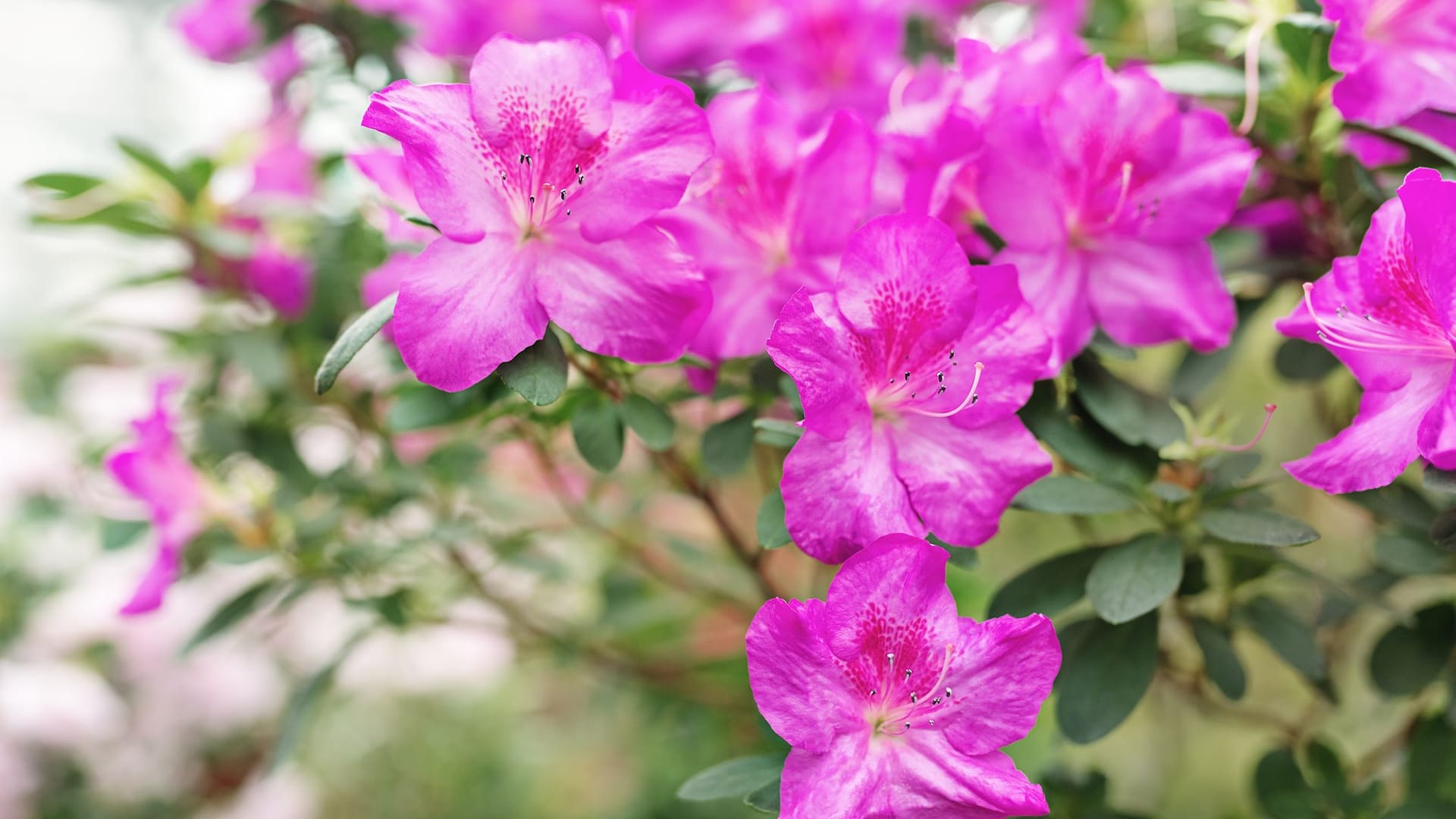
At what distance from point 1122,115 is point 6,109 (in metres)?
3.80

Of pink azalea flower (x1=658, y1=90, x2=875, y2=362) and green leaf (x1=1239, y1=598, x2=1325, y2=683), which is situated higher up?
pink azalea flower (x1=658, y1=90, x2=875, y2=362)

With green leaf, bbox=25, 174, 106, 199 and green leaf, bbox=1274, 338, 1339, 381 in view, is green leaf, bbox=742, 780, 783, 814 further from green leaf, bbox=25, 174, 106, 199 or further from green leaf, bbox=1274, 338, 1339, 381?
green leaf, bbox=25, 174, 106, 199

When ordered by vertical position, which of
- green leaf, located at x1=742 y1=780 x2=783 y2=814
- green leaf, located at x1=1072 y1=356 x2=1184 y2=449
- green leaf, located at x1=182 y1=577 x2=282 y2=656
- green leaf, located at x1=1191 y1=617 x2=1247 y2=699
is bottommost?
green leaf, located at x1=182 y1=577 x2=282 y2=656

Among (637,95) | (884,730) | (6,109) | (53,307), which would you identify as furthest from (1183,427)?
(6,109)

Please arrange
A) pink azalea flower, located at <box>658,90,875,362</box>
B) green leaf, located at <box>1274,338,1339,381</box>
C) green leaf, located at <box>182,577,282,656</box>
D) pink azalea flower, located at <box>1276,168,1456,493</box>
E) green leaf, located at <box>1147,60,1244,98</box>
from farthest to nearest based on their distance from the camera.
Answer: green leaf, located at <box>182,577,282,656</box>, green leaf, located at <box>1274,338,1339,381</box>, green leaf, located at <box>1147,60,1244,98</box>, pink azalea flower, located at <box>658,90,875,362</box>, pink azalea flower, located at <box>1276,168,1456,493</box>

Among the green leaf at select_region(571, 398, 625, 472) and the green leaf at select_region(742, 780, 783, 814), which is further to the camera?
the green leaf at select_region(571, 398, 625, 472)

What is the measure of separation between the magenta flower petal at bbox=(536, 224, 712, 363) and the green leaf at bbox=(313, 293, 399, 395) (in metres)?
0.09

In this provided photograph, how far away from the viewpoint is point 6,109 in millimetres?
3383

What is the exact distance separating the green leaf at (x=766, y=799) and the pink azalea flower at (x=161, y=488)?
568 millimetres

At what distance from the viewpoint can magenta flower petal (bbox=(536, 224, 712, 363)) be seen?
596 mm

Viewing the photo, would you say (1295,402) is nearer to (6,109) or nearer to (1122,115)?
(1122,115)

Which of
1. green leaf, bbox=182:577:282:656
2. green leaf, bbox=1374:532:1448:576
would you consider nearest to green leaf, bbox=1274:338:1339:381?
green leaf, bbox=1374:532:1448:576

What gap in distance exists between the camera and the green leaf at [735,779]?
0.61 meters

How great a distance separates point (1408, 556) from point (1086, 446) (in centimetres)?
29
